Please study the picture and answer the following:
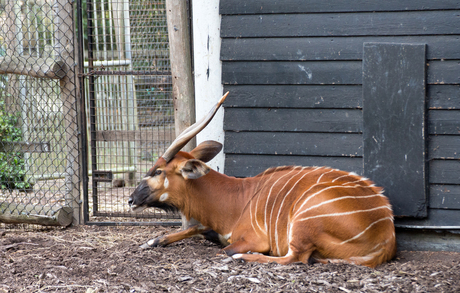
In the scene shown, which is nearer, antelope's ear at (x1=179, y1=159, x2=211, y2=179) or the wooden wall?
antelope's ear at (x1=179, y1=159, x2=211, y2=179)

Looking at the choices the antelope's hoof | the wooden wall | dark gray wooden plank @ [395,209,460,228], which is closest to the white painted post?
the wooden wall

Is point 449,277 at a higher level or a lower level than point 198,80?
lower

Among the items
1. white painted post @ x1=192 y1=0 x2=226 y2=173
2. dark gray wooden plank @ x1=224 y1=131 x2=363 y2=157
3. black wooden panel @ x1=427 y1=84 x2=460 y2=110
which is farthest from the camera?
white painted post @ x1=192 y1=0 x2=226 y2=173

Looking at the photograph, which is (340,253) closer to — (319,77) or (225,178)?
(225,178)

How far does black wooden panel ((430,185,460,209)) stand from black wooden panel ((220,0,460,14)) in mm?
1581

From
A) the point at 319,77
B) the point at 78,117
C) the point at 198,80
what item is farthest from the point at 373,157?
the point at 78,117

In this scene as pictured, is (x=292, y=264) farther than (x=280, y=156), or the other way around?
(x=280, y=156)

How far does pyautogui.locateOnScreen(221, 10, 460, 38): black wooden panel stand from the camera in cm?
392

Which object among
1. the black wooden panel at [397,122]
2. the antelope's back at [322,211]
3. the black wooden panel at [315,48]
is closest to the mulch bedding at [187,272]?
the antelope's back at [322,211]

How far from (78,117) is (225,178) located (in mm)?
1951

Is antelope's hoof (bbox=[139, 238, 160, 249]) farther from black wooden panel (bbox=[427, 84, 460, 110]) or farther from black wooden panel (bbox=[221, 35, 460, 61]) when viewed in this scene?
black wooden panel (bbox=[427, 84, 460, 110])

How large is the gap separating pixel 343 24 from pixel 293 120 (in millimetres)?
986

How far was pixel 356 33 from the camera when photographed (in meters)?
4.07

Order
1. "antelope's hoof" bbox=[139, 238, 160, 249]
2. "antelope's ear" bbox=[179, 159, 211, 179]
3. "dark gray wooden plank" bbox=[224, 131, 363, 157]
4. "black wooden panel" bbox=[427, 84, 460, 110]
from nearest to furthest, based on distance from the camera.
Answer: "antelope's ear" bbox=[179, 159, 211, 179] → "black wooden panel" bbox=[427, 84, 460, 110] → "antelope's hoof" bbox=[139, 238, 160, 249] → "dark gray wooden plank" bbox=[224, 131, 363, 157]
